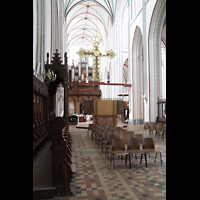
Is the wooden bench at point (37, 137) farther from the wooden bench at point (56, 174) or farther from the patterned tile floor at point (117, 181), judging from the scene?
the wooden bench at point (56, 174)

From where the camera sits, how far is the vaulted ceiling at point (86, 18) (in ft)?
83.3

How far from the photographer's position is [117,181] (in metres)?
3.59

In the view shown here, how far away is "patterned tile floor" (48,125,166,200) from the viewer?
117 inches

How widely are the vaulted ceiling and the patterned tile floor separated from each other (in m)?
23.8

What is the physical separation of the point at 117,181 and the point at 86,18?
31823 millimetres

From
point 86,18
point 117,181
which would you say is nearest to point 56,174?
point 117,181

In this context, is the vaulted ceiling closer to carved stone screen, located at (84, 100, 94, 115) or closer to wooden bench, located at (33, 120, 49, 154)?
carved stone screen, located at (84, 100, 94, 115)

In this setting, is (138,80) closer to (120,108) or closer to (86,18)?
(120,108)

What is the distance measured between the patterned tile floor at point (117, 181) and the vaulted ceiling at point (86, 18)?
23795mm

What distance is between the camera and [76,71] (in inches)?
1304

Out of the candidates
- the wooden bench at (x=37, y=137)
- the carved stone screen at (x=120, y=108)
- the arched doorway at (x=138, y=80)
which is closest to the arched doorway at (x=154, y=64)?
the carved stone screen at (x=120, y=108)

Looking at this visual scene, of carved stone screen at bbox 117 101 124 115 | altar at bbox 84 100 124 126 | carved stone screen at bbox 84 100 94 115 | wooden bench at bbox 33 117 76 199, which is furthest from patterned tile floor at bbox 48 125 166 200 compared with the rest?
carved stone screen at bbox 84 100 94 115
